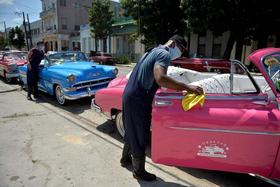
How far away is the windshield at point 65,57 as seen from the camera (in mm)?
8500

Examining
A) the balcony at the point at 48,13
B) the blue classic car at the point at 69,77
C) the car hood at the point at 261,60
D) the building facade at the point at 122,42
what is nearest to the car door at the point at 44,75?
the blue classic car at the point at 69,77

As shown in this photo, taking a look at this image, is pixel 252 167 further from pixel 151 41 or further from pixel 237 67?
pixel 151 41

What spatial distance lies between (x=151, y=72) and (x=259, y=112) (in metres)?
1.25

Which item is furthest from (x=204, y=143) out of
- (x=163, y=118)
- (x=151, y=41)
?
(x=151, y=41)

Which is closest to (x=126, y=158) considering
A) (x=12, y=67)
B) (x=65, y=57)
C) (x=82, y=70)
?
(x=82, y=70)

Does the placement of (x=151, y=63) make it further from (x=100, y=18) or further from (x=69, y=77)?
(x=100, y=18)

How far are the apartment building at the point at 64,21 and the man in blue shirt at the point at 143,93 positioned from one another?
151 feet

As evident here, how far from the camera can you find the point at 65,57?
28.9 ft

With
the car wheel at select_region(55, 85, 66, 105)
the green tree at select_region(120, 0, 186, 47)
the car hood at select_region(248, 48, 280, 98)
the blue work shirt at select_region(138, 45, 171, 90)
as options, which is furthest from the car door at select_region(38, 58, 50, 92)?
the green tree at select_region(120, 0, 186, 47)

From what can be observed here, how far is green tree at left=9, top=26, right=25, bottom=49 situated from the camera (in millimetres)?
61609

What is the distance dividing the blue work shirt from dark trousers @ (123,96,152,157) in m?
0.22

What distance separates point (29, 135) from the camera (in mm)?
5164

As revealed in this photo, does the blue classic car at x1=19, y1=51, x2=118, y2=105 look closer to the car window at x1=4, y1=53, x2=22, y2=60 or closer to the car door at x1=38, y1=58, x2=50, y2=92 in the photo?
the car door at x1=38, y1=58, x2=50, y2=92

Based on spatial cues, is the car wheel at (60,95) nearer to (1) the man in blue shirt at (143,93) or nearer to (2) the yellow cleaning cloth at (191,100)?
(1) the man in blue shirt at (143,93)
